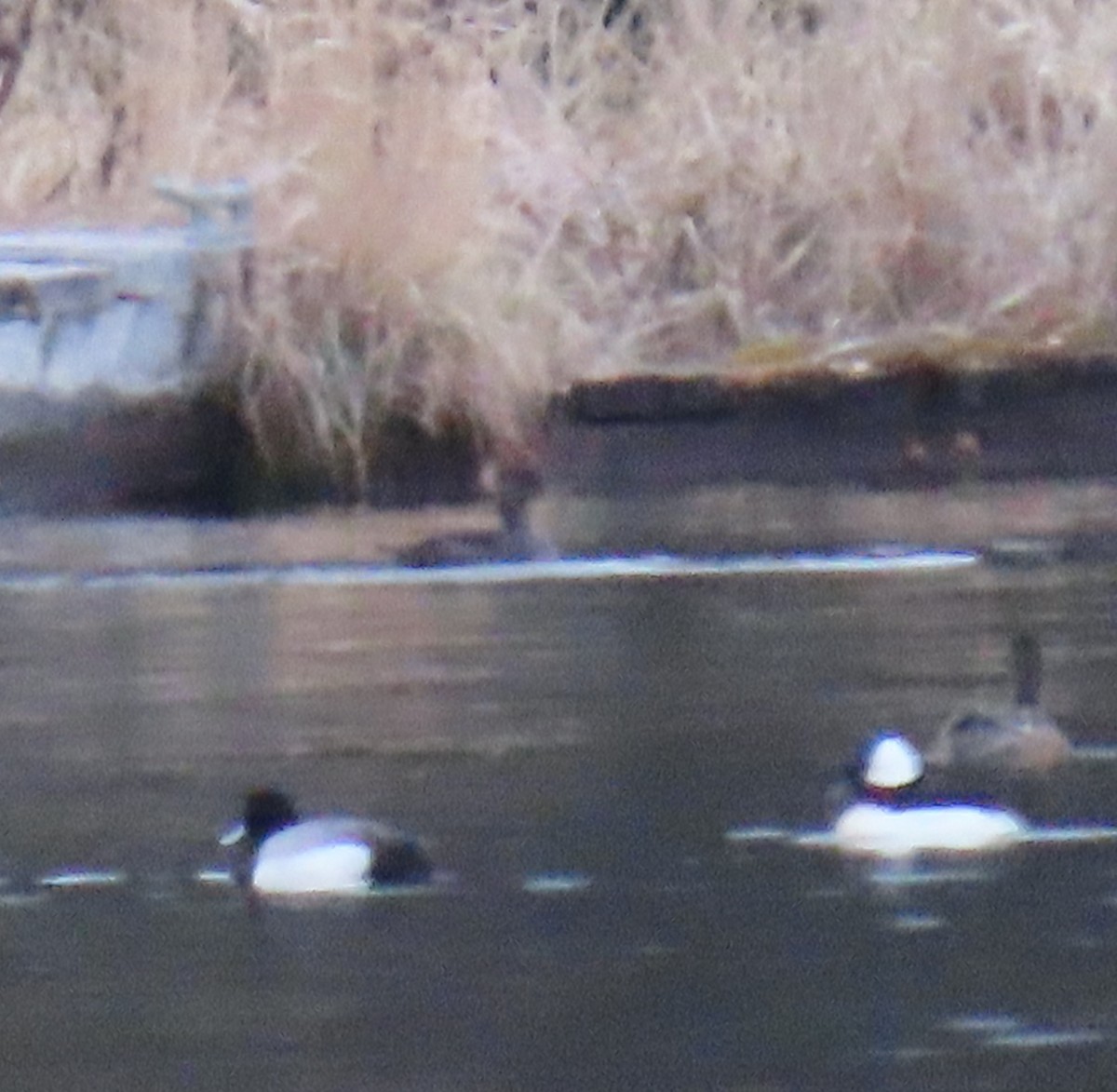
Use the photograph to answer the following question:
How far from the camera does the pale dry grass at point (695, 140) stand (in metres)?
21.2

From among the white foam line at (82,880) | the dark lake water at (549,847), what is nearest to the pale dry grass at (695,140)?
the dark lake water at (549,847)

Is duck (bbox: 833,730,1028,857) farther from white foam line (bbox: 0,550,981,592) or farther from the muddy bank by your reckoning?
the muddy bank

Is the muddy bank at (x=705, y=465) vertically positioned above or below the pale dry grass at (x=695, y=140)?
below

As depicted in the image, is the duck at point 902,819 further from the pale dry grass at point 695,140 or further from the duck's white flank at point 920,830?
the pale dry grass at point 695,140

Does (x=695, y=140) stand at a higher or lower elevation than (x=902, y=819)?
higher

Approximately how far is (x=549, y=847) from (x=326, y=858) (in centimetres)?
72

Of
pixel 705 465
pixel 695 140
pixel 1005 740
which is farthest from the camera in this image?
pixel 695 140

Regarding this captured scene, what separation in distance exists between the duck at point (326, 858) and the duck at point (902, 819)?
1.04m

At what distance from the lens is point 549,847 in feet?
32.6

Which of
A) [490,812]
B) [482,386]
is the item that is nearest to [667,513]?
[482,386]

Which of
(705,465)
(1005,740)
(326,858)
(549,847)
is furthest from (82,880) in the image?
(705,465)

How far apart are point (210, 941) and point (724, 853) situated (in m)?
1.42

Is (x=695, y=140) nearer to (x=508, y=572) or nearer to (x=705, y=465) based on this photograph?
(x=705, y=465)

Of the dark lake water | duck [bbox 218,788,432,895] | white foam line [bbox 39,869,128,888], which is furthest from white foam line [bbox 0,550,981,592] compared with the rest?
duck [bbox 218,788,432,895]
